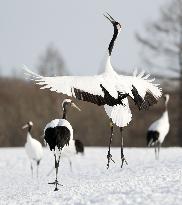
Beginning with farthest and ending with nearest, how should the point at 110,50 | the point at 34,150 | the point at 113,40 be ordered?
the point at 34,150
the point at 113,40
the point at 110,50

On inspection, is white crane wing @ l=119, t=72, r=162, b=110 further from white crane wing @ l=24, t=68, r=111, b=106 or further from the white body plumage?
the white body plumage

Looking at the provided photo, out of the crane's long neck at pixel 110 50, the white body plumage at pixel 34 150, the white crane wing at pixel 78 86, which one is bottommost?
the white body plumage at pixel 34 150

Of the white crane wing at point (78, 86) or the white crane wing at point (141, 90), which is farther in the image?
the white crane wing at point (141, 90)

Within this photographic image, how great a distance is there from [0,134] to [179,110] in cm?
946

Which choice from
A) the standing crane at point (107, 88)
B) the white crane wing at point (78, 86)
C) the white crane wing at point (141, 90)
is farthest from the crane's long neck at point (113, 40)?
the white crane wing at point (78, 86)

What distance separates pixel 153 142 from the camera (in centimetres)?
1692

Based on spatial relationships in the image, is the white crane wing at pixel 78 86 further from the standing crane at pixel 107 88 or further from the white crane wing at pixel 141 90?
the white crane wing at pixel 141 90

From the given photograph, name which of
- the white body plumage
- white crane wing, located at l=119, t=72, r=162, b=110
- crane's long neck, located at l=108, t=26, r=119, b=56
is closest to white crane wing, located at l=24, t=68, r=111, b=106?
white crane wing, located at l=119, t=72, r=162, b=110

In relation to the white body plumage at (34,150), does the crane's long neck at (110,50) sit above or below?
above

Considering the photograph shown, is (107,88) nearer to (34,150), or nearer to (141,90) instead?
(141,90)

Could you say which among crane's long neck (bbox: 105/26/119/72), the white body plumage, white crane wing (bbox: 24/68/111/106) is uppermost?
crane's long neck (bbox: 105/26/119/72)

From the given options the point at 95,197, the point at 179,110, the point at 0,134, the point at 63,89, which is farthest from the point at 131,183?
the point at 0,134

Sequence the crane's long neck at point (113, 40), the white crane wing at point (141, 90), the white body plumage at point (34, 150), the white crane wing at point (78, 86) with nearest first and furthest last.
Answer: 1. the white crane wing at point (78, 86)
2. the white crane wing at point (141, 90)
3. the crane's long neck at point (113, 40)
4. the white body plumage at point (34, 150)

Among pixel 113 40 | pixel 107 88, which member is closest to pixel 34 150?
pixel 113 40
